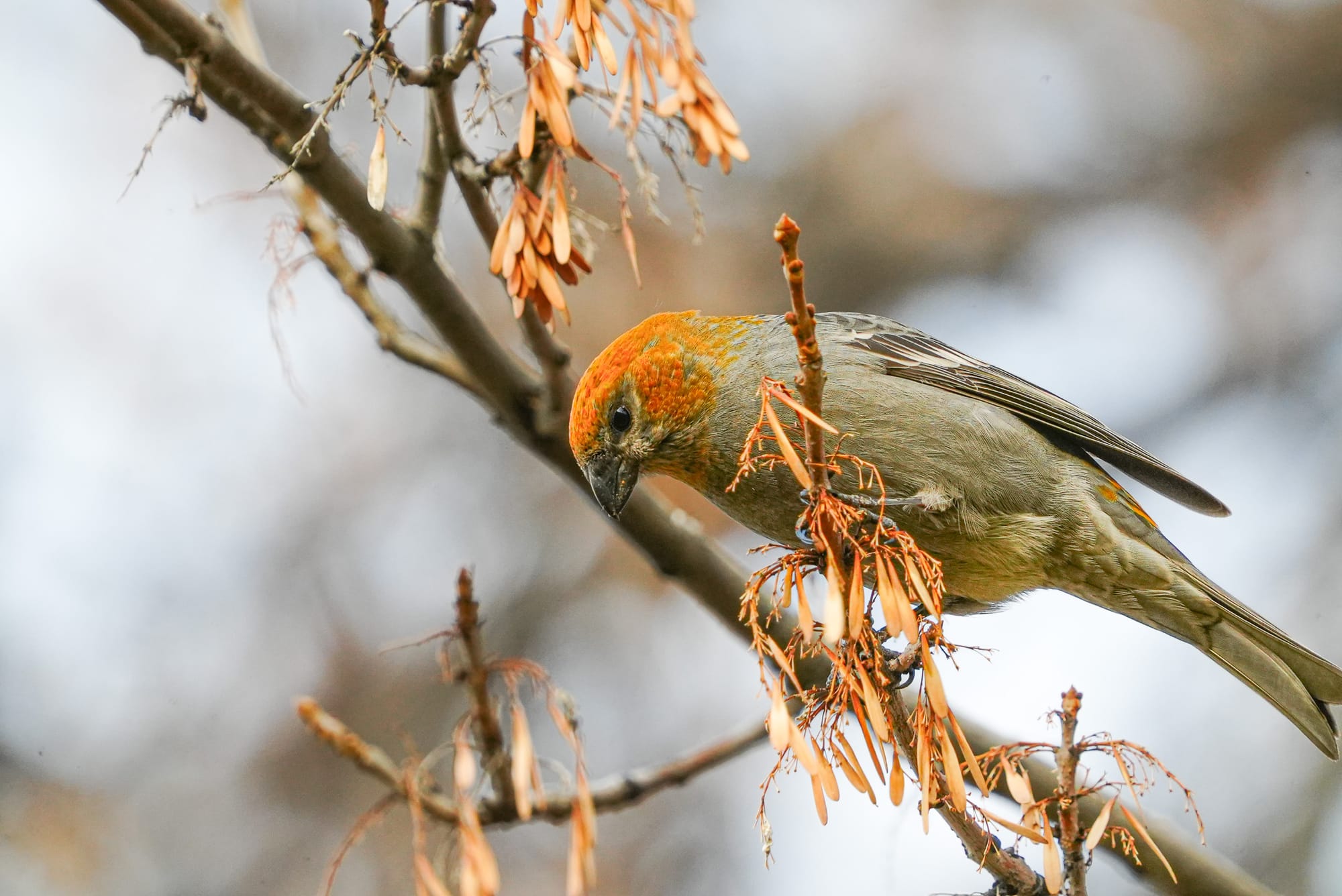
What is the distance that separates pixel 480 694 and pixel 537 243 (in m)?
1.05

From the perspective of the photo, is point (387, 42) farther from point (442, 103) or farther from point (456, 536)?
point (456, 536)

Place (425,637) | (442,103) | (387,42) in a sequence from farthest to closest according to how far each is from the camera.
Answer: (442,103) < (425,637) < (387,42)

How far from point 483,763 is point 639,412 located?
1.71m

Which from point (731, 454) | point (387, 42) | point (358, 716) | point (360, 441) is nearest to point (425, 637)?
point (387, 42)

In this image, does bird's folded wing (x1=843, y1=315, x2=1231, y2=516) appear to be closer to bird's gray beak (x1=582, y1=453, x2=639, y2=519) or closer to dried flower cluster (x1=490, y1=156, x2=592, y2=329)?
bird's gray beak (x1=582, y1=453, x2=639, y2=519)

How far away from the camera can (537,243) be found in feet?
8.74

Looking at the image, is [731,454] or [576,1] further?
[731,454]

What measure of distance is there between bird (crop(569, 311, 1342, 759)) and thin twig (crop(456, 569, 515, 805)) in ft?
4.78

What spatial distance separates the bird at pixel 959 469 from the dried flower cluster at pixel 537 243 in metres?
1.32

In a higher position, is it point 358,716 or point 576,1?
point 576,1

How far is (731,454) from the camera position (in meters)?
4.09

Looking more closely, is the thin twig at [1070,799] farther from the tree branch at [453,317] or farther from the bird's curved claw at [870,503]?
the tree branch at [453,317]

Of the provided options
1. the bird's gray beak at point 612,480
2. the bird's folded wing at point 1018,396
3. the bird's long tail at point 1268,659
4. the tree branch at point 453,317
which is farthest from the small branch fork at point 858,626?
the bird's long tail at point 1268,659

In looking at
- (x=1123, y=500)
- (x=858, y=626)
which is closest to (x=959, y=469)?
(x=1123, y=500)
